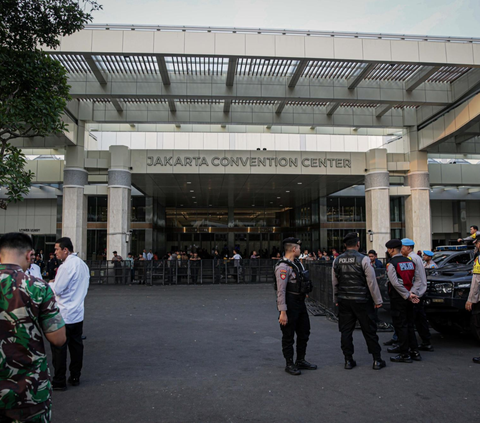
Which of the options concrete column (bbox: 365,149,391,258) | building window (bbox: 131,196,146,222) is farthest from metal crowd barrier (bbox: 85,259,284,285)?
building window (bbox: 131,196,146,222)

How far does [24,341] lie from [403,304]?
17.2ft

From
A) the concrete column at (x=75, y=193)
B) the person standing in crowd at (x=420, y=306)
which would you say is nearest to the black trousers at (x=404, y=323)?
the person standing in crowd at (x=420, y=306)

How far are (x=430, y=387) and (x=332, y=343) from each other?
2.34 m

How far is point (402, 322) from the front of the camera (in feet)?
18.7

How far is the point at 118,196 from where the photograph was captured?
2034cm

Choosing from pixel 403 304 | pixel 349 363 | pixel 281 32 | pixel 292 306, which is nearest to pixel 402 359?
pixel 403 304

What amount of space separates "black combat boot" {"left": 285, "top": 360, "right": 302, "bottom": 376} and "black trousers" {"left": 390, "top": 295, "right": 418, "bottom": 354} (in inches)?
69.0

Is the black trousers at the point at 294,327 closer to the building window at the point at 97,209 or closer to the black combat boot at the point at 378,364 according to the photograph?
the black combat boot at the point at 378,364

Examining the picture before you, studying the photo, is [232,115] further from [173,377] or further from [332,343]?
[173,377]

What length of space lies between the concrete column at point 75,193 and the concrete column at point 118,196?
5.38 feet

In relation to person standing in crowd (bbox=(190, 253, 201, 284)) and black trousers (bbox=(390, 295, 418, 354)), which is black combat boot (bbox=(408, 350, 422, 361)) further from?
person standing in crowd (bbox=(190, 253, 201, 284))

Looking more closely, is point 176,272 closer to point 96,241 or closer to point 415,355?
point 96,241

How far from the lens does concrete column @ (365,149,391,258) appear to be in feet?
69.6

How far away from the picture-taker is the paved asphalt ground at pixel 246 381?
389 cm
